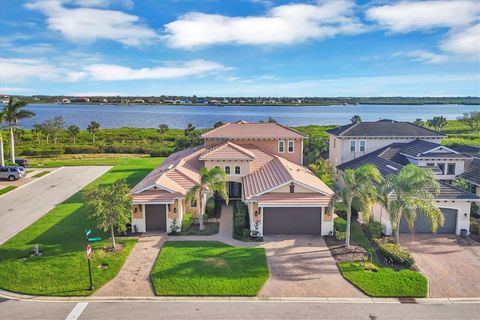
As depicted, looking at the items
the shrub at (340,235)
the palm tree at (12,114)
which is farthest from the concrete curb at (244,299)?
the palm tree at (12,114)

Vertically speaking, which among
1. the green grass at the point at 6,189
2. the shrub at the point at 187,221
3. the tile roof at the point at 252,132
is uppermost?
the tile roof at the point at 252,132

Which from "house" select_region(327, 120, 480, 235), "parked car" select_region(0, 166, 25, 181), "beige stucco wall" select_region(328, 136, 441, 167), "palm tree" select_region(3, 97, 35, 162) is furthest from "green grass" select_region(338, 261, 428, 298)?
"palm tree" select_region(3, 97, 35, 162)

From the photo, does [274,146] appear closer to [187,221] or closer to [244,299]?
[187,221]

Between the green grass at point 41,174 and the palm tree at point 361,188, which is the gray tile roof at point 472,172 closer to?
the palm tree at point 361,188

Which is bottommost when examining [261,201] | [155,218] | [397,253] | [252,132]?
Answer: [397,253]

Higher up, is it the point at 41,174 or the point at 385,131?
the point at 385,131

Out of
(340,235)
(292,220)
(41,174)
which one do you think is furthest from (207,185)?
(41,174)

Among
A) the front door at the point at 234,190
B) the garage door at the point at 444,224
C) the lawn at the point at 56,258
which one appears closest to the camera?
the lawn at the point at 56,258
